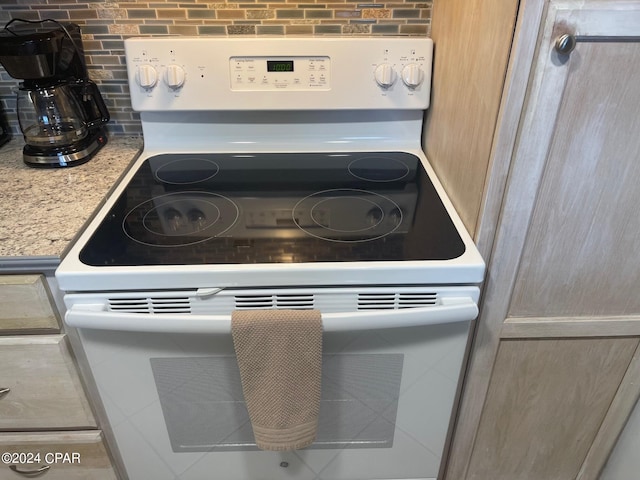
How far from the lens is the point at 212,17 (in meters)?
1.17

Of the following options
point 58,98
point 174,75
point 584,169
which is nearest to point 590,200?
point 584,169

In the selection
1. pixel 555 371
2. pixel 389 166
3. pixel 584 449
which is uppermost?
pixel 389 166

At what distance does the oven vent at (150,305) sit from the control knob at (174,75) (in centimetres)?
56

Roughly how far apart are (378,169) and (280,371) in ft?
1.85

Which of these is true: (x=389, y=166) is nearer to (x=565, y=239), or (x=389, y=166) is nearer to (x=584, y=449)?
(x=565, y=239)

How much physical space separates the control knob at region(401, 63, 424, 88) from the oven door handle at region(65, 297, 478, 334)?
0.58m

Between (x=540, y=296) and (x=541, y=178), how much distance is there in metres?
0.25

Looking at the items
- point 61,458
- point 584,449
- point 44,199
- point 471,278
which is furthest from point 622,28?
point 61,458

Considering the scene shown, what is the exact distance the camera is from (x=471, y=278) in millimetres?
805

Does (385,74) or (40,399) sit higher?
(385,74)

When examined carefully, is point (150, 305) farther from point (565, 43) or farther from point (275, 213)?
point (565, 43)

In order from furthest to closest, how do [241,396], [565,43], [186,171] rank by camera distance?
[186,171], [241,396], [565,43]

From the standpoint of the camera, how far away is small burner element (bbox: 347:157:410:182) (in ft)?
3.67

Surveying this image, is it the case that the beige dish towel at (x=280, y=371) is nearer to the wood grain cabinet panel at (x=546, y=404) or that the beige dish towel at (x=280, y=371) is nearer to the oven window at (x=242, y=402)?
the oven window at (x=242, y=402)
